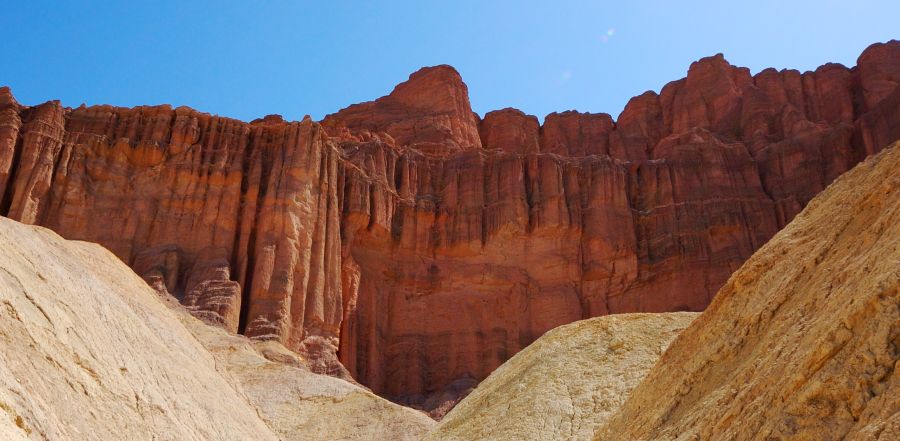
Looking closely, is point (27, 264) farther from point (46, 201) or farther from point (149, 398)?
point (46, 201)

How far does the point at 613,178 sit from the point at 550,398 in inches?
1530

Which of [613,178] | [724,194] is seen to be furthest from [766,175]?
[613,178]

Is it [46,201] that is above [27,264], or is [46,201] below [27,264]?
above

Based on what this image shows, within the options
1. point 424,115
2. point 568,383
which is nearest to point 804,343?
point 568,383

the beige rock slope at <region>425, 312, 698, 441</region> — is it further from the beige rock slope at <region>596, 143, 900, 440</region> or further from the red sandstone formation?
the red sandstone formation

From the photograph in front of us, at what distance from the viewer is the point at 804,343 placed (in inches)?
403

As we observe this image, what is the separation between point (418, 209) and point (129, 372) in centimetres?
3429

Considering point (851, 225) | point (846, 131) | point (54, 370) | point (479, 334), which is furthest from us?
point (846, 131)

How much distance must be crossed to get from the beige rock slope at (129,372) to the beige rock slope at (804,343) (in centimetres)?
1009

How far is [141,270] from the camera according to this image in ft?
140

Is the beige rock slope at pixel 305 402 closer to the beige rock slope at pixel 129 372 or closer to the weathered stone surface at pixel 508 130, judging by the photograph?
the beige rock slope at pixel 129 372

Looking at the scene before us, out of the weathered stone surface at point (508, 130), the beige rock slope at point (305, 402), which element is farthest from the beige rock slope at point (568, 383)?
the weathered stone surface at point (508, 130)

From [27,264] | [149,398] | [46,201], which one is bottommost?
[149,398]

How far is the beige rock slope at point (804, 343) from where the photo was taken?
8.57 metres
